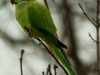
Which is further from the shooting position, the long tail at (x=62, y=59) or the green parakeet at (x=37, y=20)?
the green parakeet at (x=37, y=20)

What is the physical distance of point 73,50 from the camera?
7266mm

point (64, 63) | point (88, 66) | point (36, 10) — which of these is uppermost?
point (88, 66)

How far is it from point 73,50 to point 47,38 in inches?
156

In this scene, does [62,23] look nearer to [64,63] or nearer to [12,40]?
[12,40]

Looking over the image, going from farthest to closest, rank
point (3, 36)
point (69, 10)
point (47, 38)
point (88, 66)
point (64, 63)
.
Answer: point (3, 36) → point (69, 10) → point (88, 66) → point (47, 38) → point (64, 63)

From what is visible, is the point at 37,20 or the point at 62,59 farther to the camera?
the point at 37,20

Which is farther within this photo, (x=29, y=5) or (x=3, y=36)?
(x=3, y=36)

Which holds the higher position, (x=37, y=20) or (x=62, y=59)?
(x=37, y=20)

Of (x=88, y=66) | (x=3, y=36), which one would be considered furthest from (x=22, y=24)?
(x=3, y=36)

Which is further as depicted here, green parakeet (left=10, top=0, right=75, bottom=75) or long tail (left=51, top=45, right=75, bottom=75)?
green parakeet (left=10, top=0, right=75, bottom=75)

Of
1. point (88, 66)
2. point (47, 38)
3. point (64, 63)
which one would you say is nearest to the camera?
point (64, 63)

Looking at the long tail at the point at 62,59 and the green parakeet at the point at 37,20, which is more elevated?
the green parakeet at the point at 37,20

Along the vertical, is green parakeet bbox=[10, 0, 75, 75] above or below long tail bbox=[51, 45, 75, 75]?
above

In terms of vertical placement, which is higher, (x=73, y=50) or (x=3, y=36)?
(x=3, y=36)
